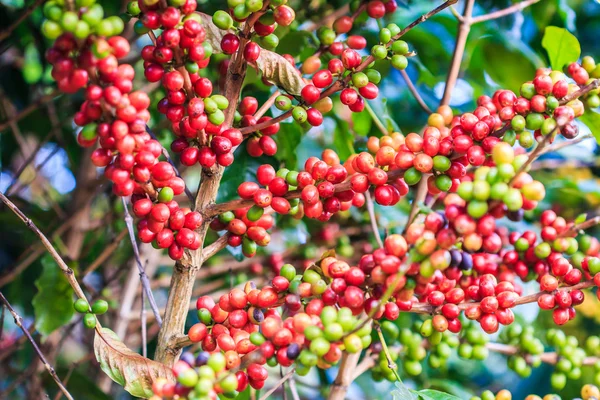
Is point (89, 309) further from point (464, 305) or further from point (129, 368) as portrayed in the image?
point (464, 305)

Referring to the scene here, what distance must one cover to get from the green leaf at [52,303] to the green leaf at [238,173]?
16.7 inches

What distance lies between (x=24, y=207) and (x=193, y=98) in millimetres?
1165

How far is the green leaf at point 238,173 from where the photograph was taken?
131cm

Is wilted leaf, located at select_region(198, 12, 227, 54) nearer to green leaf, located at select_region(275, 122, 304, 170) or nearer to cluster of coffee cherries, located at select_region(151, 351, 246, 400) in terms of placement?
green leaf, located at select_region(275, 122, 304, 170)

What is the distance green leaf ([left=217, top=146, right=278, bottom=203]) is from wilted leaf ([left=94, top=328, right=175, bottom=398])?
17.4 inches

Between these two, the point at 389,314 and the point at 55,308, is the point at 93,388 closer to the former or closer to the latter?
the point at 55,308

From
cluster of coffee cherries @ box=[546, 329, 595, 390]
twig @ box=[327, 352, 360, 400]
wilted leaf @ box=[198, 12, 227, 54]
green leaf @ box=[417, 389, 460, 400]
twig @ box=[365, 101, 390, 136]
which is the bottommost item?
cluster of coffee cherries @ box=[546, 329, 595, 390]

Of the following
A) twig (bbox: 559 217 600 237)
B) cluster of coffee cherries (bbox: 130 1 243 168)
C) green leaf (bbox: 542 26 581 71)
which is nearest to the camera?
cluster of coffee cherries (bbox: 130 1 243 168)

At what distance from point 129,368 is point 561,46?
1.06 meters

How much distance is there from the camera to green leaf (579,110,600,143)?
1088 millimetres

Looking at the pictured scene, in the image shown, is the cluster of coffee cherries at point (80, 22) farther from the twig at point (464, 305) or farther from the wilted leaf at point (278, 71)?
the twig at point (464, 305)

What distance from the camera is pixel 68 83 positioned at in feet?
2.33

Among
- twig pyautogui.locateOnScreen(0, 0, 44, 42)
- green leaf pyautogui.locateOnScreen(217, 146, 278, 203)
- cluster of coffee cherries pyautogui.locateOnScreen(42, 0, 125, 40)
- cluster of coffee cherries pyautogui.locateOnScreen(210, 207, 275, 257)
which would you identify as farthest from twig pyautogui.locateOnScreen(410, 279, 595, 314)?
twig pyautogui.locateOnScreen(0, 0, 44, 42)

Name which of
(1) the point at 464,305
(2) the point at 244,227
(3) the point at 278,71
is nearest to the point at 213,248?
(2) the point at 244,227
